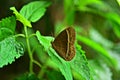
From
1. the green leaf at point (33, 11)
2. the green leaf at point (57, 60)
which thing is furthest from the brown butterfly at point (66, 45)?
the green leaf at point (33, 11)

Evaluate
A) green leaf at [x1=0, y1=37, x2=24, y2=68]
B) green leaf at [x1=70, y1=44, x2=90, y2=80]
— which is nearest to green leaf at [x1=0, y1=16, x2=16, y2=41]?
green leaf at [x1=0, y1=37, x2=24, y2=68]

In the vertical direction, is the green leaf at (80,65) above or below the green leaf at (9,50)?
below

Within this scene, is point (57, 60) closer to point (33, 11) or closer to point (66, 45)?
point (66, 45)

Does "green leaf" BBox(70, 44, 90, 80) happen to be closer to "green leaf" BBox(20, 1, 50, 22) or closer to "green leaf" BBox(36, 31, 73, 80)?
"green leaf" BBox(36, 31, 73, 80)

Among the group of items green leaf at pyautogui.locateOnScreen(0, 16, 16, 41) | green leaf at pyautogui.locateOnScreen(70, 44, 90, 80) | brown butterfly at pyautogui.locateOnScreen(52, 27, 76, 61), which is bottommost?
green leaf at pyautogui.locateOnScreen(70, 44, 90, 80)

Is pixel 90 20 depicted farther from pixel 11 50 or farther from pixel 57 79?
pixel 11 50

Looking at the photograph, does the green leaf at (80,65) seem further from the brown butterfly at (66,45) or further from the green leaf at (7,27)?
the green leaf at (7,27)
